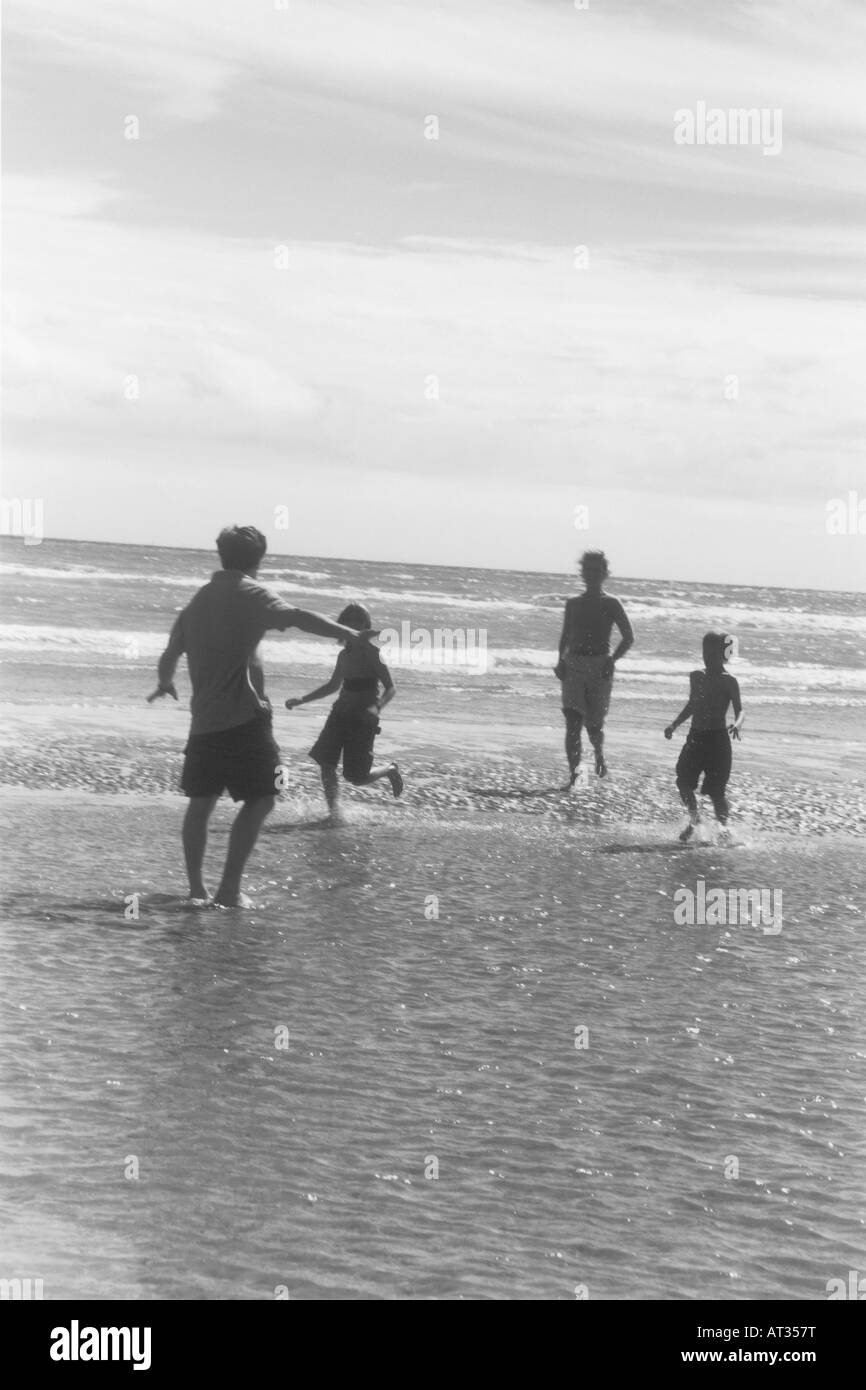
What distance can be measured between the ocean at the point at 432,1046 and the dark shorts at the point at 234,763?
21.0 inches

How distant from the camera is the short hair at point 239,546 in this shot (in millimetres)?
7172

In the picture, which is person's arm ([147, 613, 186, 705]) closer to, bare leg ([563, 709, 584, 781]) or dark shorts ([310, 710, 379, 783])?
dark shorts ([310, 710, 379, 783])

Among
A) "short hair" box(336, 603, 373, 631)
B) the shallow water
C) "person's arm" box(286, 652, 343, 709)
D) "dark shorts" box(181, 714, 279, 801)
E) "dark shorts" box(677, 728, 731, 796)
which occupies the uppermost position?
"short hair" box(336, 603, 373, 631)

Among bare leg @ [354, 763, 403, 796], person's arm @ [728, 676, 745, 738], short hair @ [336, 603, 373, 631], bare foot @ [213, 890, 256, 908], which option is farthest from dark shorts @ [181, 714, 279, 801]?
person's arm @ [728, 676, 745, 738]

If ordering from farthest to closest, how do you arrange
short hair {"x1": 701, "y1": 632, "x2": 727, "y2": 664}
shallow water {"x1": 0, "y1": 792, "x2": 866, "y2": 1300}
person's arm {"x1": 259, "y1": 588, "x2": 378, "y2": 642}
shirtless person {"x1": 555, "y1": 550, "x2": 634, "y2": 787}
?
1. shirtless person {"x1": 555, "y1": 550, "x2": 634, "y2": 787}
2. short hair {"x1": 701, "y1": 632, "x2": 727, "y2": 664}
3. person's arm {"x1": 259, "y1": 588, "x2": 378, "y2": 642}
4. shallow water {"x1": 0, "y1": 792, "x2": 866, "y2": 1300}

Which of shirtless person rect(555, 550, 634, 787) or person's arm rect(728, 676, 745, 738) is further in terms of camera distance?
shirtless person rect(555, 550, 634, 787)

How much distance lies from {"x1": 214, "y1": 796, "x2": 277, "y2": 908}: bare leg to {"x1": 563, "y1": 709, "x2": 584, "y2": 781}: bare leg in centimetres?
494

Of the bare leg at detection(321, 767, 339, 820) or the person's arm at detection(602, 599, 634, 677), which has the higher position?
the person's arm at detection(602, 599, 634, 677)

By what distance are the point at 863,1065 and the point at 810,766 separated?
369 inches

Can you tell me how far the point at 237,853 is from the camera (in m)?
7.14

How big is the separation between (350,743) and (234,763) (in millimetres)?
2968

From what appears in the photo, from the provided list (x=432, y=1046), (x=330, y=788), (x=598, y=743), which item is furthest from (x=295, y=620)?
(x=598, y=743)

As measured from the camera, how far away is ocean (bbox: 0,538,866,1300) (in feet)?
12.4
